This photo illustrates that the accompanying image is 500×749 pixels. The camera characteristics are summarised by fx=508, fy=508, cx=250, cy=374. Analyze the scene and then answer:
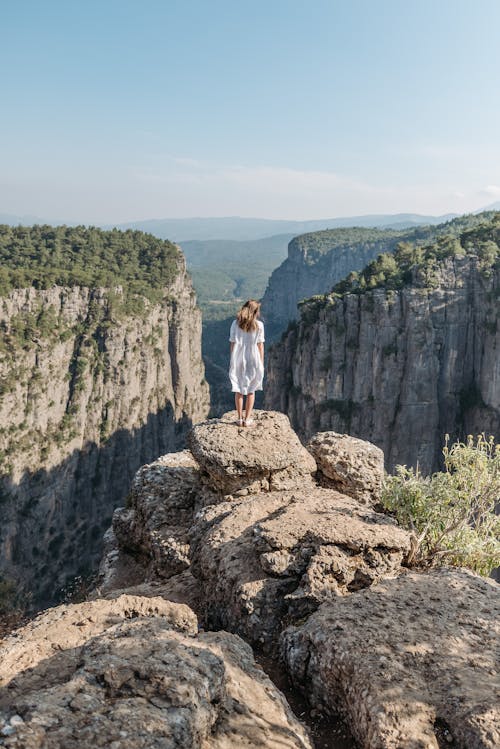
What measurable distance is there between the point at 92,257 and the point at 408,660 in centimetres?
9155

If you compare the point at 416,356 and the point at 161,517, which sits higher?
the point at 161,517

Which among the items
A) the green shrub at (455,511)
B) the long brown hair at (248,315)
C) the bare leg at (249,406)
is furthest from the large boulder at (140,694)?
the long brown hair at (248,315)

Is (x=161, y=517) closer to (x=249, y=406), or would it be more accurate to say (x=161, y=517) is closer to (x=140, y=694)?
(x=249, y=406)

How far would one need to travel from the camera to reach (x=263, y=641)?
6.06 metres

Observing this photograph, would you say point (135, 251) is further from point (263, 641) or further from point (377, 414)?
point (263, 641)

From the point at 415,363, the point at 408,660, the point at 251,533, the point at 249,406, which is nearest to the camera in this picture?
the point at 408,660

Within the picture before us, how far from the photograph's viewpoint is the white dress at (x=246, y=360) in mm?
9750

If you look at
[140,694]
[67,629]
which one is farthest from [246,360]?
[140,694]

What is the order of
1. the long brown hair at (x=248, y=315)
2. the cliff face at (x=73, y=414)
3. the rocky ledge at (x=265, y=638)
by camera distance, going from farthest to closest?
the cliff face at (x=73, y=414)
the long brown hair at (x=248, y=315)
the rocky ledge at (x=265, y=638)

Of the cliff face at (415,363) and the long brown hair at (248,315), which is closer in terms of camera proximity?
the long brown hair at (248,315)

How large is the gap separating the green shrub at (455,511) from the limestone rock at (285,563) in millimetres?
943

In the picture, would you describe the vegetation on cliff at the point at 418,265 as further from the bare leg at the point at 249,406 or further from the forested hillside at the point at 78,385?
the bare leg at the point at 249,406

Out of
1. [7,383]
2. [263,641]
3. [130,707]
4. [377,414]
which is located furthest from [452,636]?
[7,383]

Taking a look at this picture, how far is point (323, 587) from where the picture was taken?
627cm
